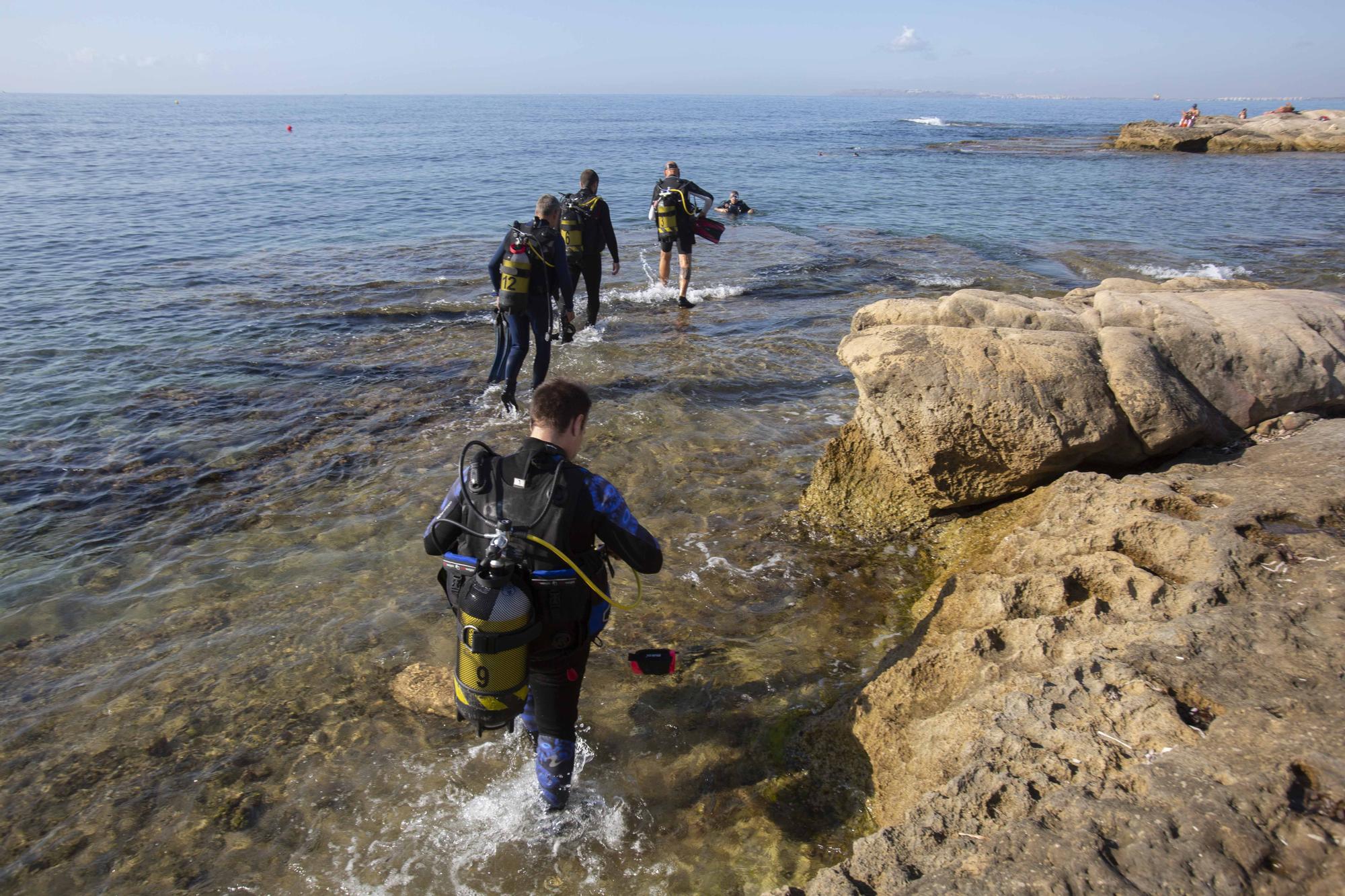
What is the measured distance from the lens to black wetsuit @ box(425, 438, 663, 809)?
284cm

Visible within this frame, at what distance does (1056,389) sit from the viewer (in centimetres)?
468

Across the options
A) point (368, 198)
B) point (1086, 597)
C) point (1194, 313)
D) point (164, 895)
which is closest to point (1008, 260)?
point (1194, 313)

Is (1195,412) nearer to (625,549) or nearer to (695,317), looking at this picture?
(625,549)

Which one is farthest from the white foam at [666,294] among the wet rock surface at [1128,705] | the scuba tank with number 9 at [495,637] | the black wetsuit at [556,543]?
the scuba tank with number 9 at [495,637]

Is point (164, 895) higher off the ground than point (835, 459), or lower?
lower

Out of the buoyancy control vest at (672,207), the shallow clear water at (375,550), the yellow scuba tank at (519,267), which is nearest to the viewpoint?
the shallow clear water at (375,550)

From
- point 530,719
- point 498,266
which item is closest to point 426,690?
point 530,719

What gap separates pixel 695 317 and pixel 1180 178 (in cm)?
2721

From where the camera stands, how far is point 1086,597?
143 inches

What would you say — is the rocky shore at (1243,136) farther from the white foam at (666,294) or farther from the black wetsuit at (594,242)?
the black wetsuit at (594,242)

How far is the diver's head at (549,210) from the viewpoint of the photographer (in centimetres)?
731

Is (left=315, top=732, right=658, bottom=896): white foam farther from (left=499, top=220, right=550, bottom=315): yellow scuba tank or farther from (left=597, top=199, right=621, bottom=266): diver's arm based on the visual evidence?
(left=597, top=199, right=621, bottom=266): diver's arm

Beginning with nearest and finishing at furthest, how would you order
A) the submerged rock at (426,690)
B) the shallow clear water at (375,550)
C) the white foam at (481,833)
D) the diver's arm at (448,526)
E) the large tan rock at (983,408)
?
the diver's arm at (448,526)
the white foam at (481,833)
the shallow clear water at (375,550)
the submerged rock at (426,690)
the large tan rock at (983,408)

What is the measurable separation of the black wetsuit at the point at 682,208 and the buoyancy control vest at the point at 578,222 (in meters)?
1.87
